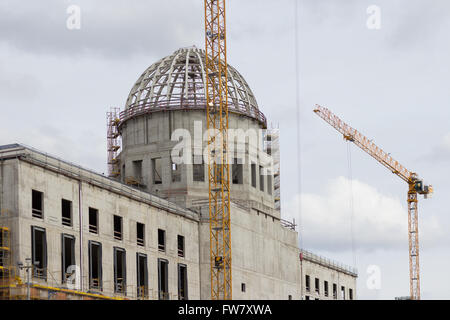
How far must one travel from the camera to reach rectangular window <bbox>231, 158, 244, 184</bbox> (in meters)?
107

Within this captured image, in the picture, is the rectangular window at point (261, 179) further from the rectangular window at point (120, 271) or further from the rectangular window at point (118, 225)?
the rectangular window at point (120, 271)

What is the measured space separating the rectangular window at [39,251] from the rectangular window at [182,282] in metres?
20.1

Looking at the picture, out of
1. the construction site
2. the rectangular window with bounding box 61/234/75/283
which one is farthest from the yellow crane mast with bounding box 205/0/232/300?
the rectangular window with bounding box 61/234/75/283

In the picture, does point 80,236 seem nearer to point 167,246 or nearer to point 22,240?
point 22,240

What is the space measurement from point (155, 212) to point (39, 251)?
16.6m

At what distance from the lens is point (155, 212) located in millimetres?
91750

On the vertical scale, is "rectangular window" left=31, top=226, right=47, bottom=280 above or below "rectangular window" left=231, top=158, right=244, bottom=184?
below

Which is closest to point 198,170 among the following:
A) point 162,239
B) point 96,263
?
point 162,239

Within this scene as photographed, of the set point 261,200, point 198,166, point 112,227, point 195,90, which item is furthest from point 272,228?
point 112,227

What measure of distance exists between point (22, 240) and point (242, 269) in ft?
110

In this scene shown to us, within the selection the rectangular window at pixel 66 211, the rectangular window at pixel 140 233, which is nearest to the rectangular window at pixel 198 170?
the rectangular window at pixel 140 233

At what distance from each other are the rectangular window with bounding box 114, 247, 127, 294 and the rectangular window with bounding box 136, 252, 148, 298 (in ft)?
6.95

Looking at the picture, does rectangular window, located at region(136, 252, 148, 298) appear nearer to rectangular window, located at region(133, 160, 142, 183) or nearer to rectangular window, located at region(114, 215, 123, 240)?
rectangular window, located at region(114, 215, 123, 240)
